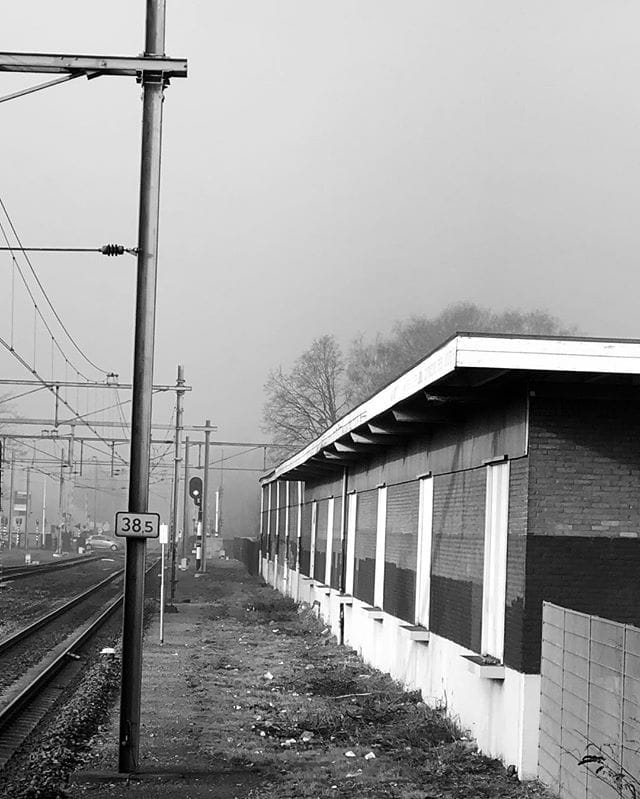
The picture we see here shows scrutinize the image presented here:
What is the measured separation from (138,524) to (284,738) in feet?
10.1

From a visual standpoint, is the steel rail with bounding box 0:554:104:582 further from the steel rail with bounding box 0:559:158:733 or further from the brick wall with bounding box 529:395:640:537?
the brick wall with bounding box 529:395:640:537

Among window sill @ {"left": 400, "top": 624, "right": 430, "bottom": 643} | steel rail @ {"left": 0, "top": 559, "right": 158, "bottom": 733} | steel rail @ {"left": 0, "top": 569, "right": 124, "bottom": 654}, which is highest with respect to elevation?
window sill @ {"left": 400, "top": 624, "right": 430, "bottom": 643}

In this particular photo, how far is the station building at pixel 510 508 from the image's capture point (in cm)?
1067

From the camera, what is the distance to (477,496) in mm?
12922

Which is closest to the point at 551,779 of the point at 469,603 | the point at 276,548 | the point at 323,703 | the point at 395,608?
the point at 469,603

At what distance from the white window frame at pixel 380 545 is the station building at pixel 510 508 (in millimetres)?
3032

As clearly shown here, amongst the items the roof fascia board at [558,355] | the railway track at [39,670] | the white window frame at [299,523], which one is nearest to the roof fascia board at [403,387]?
the roof fascia board at [558,355]

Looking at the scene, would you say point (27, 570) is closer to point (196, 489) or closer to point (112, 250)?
point (196, 489)

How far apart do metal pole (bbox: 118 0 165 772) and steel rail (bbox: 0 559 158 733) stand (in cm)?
328

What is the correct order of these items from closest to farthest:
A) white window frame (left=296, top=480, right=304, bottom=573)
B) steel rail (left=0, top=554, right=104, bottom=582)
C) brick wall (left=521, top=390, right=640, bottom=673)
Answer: brick wall (left=521, top=390, right=640, bottom=673) < white window frame (left=296, top=480, right=304, bottom=573) < steel rail (left=0, top=554, right=104, bottom=582)

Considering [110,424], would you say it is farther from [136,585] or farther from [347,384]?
[136,585]

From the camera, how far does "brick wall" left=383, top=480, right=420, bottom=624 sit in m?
17.0

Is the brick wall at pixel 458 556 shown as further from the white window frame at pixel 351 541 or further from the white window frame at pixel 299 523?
the white window frame at pixel 299 523

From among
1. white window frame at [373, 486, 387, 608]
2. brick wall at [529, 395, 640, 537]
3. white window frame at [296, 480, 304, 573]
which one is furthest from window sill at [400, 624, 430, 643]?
white window frame at [296, 480, 304, 573]
